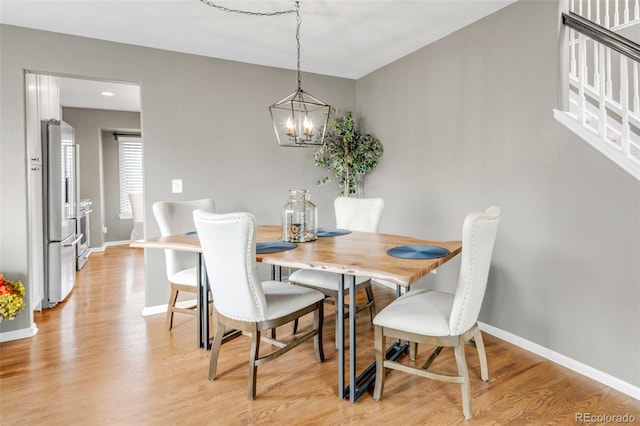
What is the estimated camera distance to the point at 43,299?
11.7 feet

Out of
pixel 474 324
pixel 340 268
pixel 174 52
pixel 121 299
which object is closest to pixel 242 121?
pixel 174 52

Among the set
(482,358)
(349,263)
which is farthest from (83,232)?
(482,358)

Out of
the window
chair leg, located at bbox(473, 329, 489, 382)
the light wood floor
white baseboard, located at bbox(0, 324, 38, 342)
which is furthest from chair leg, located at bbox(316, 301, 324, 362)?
the window

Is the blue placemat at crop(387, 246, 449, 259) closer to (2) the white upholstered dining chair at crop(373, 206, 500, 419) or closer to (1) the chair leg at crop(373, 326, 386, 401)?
(2) the white upholstered dining chair at crop(373, 206, 500, 419)

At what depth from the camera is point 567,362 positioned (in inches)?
92.5

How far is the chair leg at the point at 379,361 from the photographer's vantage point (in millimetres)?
1972

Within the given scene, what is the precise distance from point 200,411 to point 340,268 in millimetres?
1062

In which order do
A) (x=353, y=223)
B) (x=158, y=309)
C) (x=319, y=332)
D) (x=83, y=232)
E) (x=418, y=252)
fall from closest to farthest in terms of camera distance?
(x=418, y=252)
(x=319, y=332)
(x=353, y=223)
(x=158, y=309)
(x=83, y=232)

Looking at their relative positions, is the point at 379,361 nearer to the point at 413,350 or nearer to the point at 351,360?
the point at 351,360

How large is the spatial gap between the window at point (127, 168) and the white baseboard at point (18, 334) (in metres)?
4.60

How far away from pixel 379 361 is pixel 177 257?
185 cm

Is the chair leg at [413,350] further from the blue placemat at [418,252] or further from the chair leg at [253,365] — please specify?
the chair leg at [253,365]

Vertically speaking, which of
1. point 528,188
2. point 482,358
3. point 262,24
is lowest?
point 482,358

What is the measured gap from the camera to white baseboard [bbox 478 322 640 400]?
207 cm
